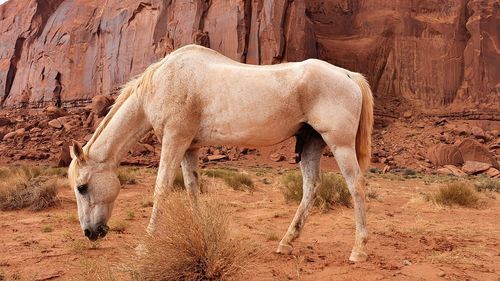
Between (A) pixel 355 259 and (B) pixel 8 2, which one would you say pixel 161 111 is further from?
(B) pixel 8 2

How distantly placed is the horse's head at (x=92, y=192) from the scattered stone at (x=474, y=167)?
31691mm

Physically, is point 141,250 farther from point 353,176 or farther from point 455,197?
point 455,197

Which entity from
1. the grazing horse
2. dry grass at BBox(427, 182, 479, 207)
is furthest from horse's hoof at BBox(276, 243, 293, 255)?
dry grass at BBox(427, 182, 479, 207)

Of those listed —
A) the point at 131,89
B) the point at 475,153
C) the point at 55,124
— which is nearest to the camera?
the point at 131,89

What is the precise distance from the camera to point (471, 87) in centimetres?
4550

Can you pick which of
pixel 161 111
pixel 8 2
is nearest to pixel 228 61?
pixel 161 111

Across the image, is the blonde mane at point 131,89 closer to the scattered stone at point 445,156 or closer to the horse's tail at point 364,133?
the horse's tail at point 364,133

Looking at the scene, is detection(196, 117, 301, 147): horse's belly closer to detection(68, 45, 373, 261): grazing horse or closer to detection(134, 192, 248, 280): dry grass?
detection(68, 45, 373, 261): grazing horse

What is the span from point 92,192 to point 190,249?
201 centimetres

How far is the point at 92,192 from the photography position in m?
4.77

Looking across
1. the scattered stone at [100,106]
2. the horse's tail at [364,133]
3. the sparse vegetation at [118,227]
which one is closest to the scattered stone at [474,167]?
the horse's tail at [364,133]

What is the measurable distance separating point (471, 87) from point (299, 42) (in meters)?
21.6

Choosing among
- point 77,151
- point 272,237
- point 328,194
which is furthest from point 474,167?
point 77,151

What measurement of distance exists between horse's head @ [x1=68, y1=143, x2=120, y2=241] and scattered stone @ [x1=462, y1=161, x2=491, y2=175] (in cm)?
3169
